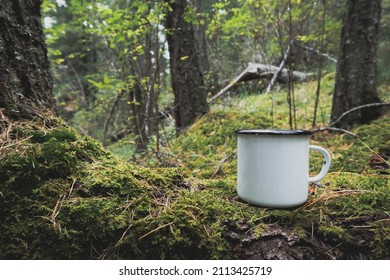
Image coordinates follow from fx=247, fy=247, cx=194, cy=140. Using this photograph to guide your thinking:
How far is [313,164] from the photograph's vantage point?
1.48m

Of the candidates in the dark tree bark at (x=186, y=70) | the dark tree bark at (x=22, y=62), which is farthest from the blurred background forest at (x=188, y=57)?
the dark tree bark at (x=22, y=62)

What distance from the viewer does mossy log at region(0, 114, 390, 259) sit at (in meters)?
0.63

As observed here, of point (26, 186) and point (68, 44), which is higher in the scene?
point (68, 44)

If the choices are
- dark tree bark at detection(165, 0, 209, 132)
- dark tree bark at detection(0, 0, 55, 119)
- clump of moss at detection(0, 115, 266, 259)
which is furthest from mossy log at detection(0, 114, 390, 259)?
dark tree bark at detection(165, 0, 209, 132)

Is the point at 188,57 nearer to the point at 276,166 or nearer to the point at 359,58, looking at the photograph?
the point at 359,58

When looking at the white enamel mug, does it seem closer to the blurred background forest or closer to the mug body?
the mug body

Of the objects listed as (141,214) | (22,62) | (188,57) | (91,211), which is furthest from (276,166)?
(188,57)

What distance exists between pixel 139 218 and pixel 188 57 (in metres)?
2.16

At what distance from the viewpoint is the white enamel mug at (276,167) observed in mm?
760

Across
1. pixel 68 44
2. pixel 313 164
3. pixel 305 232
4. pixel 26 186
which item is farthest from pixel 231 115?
pixel 68 44

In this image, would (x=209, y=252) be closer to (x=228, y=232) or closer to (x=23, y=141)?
(x=228, y=232)

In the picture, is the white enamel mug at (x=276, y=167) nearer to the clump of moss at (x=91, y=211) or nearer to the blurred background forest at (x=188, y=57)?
the clump of moss at (x=91, y=211)

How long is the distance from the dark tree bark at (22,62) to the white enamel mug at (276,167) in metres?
0.84
